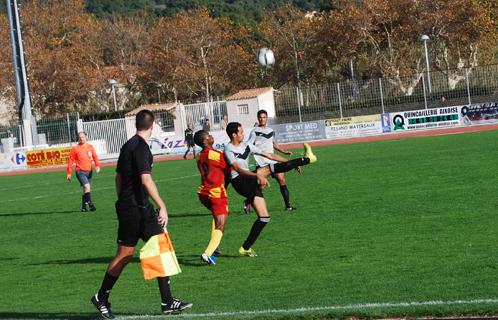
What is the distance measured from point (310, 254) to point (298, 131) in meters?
35.8

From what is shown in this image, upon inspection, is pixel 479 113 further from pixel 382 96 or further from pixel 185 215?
pixel 185 215

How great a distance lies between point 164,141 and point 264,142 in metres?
31.2

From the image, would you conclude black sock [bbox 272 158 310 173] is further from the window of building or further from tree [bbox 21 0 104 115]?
tree [bbox 21 0 104 115]

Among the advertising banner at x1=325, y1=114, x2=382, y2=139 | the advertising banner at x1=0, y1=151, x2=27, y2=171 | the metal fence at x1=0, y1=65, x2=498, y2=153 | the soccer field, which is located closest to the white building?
the metal fence at x1=0, y1=65, x2=498, y2=153

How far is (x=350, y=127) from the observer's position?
1839 inches

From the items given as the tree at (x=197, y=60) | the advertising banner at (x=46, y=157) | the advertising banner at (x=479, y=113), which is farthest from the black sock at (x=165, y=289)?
the tree at (x=197, y=60)

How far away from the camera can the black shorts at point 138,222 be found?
8.63 meters

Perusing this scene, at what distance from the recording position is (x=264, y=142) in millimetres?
17375

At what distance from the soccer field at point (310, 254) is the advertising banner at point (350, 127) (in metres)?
22.7

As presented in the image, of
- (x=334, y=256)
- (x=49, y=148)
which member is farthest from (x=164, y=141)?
(x=334, y=256)

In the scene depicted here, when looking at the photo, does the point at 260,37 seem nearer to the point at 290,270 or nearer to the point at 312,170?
the point at 312,170

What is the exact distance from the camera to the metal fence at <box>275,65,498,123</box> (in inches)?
1778

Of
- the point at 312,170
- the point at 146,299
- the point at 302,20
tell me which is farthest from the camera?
the point at 302,20

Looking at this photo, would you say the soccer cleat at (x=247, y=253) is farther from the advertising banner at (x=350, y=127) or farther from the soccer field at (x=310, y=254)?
the advertising banner at (x=350, y=127)
